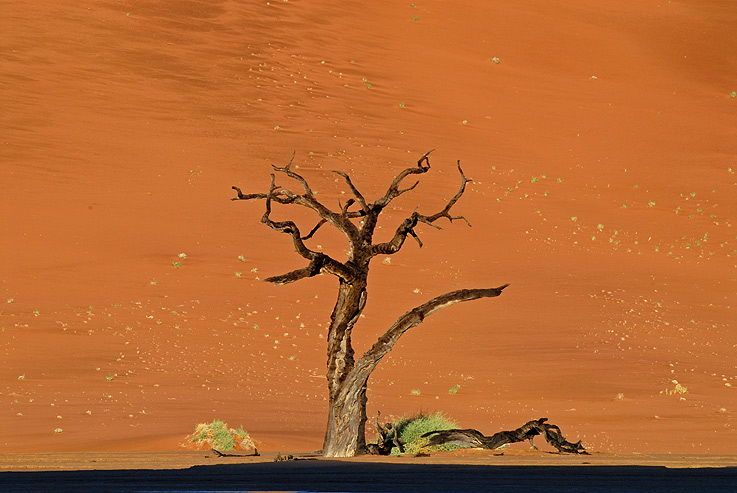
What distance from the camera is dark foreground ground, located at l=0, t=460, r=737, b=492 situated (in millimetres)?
7578

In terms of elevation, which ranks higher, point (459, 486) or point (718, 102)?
point (718, 102)

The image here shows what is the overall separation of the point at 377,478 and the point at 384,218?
879 inches

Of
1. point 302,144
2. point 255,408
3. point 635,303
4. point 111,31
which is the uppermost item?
point 111,31

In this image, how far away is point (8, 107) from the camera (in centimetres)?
3456

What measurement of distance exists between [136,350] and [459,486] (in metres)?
15.3

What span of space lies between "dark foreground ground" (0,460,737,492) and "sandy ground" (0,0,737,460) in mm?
5492

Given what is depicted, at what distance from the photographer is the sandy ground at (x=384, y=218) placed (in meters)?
19.6

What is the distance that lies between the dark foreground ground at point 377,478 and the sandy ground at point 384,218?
5.49 meters

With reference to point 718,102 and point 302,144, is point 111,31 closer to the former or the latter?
point 302,144

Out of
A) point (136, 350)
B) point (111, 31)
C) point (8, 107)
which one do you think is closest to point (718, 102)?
point (111, 31)

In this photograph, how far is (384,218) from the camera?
30.6 m

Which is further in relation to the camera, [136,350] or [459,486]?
[136,350]

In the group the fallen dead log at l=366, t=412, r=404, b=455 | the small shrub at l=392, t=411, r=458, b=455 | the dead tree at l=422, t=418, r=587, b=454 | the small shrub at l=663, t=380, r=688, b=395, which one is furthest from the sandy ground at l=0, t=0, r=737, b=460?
the dead tree at l=422, t=418, r=587, b=454

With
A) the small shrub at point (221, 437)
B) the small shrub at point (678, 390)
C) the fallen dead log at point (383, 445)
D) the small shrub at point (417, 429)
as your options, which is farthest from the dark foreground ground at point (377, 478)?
the small shrub at point (678, 390)
